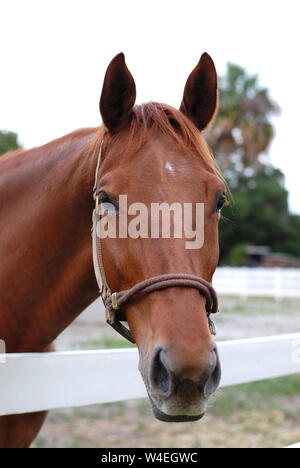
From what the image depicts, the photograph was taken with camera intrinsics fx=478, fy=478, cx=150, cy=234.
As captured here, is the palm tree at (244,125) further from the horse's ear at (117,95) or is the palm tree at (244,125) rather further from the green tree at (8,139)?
the horse's ear at (117,95)

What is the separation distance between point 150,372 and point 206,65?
1.38m

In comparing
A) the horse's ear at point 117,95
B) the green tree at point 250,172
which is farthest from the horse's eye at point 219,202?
the green tree at point 250,172

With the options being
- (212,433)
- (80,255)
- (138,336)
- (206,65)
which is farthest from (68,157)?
(212,433)

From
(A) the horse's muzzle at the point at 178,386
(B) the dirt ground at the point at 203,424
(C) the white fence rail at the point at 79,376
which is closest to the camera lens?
(A) the horse's muzzle at the point at 178,386

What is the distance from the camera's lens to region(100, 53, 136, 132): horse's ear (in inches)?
79.5

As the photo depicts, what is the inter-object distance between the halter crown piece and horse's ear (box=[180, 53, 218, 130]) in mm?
471

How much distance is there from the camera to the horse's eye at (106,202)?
1.86 meters

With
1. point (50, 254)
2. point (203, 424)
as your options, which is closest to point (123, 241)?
point (50, 254)

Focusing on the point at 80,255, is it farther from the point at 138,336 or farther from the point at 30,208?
the point at 138,336

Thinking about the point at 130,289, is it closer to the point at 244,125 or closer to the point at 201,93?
the point at 201,93

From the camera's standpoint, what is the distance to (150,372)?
1557 millimetres

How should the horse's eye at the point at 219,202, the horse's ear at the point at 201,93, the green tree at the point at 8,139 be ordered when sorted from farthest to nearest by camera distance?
the green tree at the point at 8,139, the horse's ear at the point at 201,93, the horse's eye at the point at 219,202
